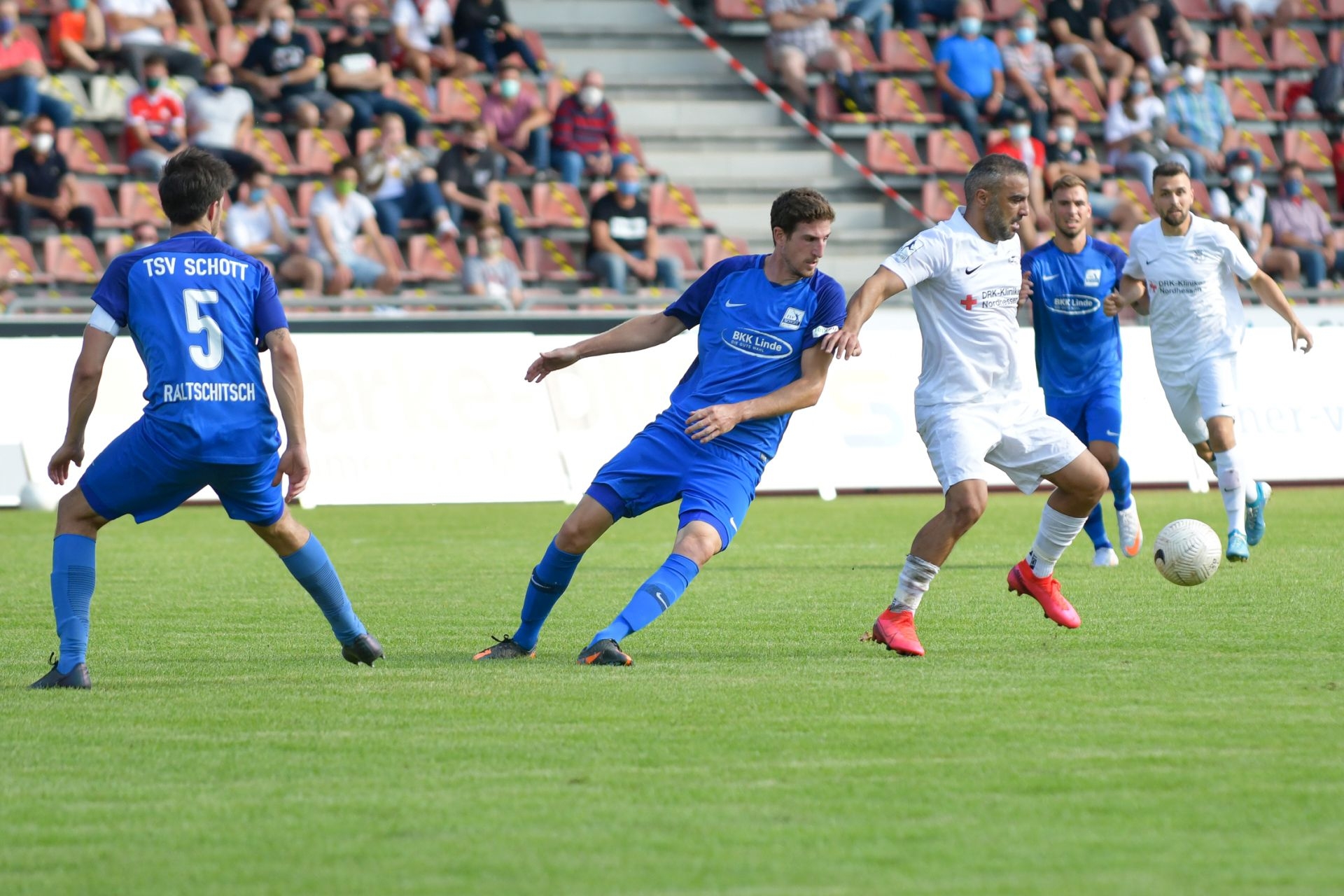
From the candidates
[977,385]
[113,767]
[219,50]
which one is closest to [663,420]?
[977,385]

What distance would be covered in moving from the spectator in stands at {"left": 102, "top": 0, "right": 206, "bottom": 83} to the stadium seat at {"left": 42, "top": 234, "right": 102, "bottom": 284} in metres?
2.36

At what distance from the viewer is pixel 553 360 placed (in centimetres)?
769

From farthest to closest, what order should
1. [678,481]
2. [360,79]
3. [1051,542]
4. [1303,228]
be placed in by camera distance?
1. [1303,228]
2. [360,79]
3. [1051,542]
4. [678,481]

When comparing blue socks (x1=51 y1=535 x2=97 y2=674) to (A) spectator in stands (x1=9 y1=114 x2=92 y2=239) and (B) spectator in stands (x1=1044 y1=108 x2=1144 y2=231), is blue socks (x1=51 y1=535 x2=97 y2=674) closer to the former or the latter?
(A) spectator in stands (x1=9 y1=114 x2=92 y2=239)

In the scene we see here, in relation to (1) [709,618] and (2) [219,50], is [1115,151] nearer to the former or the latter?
(2) [219,50]

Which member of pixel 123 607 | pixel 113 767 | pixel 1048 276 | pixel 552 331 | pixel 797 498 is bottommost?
pixel 797 498

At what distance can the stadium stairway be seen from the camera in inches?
965

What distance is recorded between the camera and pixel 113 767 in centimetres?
542

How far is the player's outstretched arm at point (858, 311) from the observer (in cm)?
726

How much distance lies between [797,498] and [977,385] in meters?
9.55

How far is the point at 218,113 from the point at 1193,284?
1264cm

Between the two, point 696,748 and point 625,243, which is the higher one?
point 696,748

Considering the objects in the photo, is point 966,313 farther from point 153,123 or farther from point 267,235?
point 153,123

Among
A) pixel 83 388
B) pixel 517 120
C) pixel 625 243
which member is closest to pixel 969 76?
pixel 625 243
